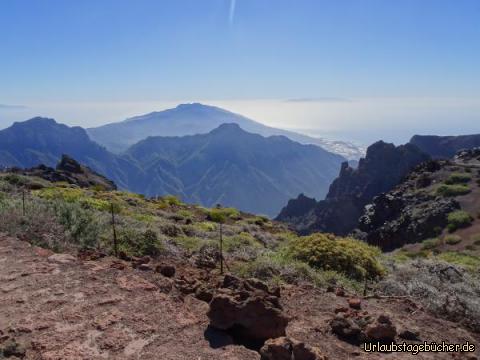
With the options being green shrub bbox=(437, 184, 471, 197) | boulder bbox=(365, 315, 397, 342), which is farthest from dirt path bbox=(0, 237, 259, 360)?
green shrub bbox=(437, 184, 471, 197)

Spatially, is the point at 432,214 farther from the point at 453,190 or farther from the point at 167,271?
the point at 167,271

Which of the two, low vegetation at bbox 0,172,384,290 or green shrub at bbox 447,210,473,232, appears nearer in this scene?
low vegetation at bbox 0,172,384,290

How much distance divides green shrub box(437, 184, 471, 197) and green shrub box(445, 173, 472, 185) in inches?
83.1

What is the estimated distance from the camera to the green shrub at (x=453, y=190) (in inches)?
1701

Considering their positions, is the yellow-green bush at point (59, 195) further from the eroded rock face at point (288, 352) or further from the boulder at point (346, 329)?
the eroded rock face at point (288, 352)

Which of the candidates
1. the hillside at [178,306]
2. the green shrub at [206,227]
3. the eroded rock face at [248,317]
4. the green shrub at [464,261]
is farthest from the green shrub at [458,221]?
the eroded rock face at [248,317]

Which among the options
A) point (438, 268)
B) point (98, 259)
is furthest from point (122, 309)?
point (438, 268)

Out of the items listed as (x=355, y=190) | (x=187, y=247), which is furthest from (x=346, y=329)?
(x=355, y=190)

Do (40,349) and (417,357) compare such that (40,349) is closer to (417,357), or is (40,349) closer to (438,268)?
(417,357)

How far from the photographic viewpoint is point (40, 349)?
17.0ft

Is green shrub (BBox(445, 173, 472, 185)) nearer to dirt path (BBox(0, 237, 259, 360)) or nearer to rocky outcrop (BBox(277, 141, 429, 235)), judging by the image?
rocky outcrop (BBox(277, 141, 429, 235))

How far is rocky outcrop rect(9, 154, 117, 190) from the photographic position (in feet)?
134

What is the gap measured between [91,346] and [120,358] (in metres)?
0.43

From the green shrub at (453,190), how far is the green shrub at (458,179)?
6.93 feet
